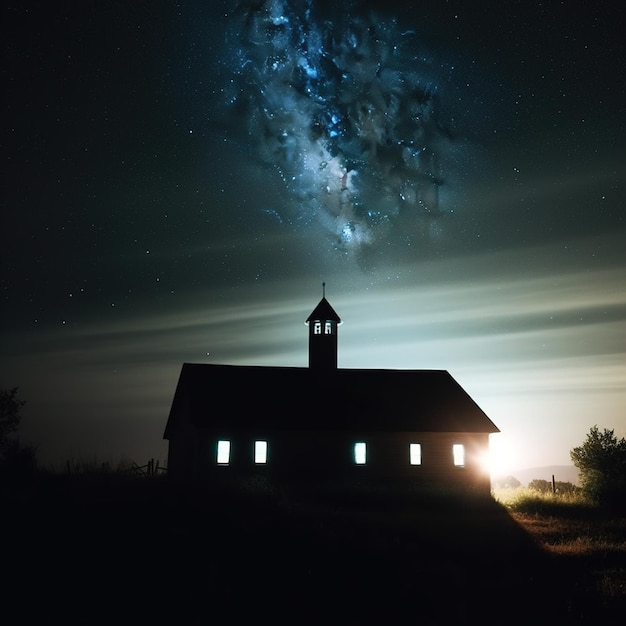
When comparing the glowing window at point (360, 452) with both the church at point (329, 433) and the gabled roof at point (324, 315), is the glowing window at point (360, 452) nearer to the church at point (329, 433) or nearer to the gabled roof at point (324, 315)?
the church at point (329, 433)

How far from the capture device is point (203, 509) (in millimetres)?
22172

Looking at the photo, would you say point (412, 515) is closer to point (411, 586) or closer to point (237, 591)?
point (411, 586)

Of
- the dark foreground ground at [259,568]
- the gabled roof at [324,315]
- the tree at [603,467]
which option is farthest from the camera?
the gabled roof at [324,315]

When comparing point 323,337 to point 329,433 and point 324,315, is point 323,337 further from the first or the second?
point 329,433

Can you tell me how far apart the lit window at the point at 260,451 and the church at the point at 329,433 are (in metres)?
0.05

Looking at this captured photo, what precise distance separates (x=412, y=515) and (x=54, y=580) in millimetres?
15940

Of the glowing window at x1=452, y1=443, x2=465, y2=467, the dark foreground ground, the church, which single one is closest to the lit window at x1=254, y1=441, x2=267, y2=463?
the church

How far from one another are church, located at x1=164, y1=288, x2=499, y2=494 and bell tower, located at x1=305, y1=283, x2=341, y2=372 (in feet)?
4.36

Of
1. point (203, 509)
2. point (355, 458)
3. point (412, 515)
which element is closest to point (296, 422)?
point (355, 458)

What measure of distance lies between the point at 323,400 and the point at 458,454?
787 cm

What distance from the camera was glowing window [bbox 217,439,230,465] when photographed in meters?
35.1

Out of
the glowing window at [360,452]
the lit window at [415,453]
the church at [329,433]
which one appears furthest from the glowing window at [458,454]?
the glowing window at [360,452]

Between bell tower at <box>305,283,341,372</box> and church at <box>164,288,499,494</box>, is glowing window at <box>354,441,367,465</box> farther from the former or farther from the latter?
bell tower at <box>305,283,341,372</box>

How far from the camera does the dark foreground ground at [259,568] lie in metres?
13.9
